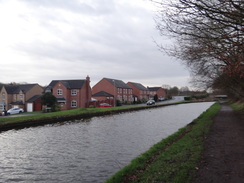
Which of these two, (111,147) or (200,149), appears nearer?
(200,149)

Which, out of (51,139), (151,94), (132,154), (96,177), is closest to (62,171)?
(96,177)

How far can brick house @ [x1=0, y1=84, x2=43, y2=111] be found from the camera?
54531mm

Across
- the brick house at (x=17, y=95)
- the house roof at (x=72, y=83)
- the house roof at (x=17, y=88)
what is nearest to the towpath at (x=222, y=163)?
the house roof at (x=72, y=83)

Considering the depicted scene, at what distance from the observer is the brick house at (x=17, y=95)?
54.5 m

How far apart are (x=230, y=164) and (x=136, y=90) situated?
88505 mm

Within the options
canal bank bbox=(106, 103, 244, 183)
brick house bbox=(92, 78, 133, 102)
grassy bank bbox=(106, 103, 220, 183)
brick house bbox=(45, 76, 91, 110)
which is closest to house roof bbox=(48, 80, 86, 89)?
brick house bbox=(45, 76, 91, 110)

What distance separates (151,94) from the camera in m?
116

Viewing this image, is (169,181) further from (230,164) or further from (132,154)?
(132,154)

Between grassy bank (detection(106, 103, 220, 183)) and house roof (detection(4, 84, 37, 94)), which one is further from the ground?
house roof (detection(4, 84, 37, 94))

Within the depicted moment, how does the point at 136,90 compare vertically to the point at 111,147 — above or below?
above

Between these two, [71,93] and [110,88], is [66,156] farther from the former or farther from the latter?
[110,88]

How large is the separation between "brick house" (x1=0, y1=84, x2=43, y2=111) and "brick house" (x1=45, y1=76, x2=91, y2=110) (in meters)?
6.17

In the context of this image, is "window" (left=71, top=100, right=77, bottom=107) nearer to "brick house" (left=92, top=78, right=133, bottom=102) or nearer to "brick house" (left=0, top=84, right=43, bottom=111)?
"brick house" (left=0, top=84, right=43, bottom=111)

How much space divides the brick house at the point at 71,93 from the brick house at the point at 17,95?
6.17 m
